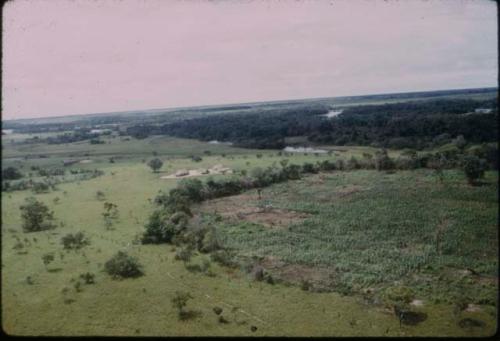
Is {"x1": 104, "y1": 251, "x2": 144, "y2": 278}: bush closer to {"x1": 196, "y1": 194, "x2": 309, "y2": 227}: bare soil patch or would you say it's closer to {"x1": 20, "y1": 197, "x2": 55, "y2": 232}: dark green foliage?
{"x1": 20, "y1": 197, "x2": 55, "y2": 232}: dark green foliage

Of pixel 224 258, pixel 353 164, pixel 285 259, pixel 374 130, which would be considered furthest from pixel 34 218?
pixel 374 130

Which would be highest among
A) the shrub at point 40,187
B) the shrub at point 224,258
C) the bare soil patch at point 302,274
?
the shrub at point 40,187

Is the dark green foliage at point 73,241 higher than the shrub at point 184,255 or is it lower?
higher

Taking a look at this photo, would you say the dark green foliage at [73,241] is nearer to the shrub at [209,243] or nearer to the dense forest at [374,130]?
the shrub at [209,243]

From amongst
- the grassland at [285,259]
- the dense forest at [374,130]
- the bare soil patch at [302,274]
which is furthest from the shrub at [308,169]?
the bare soil patch at [302,274]

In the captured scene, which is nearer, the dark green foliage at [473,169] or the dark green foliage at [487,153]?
the dark green foliage at [473,169]

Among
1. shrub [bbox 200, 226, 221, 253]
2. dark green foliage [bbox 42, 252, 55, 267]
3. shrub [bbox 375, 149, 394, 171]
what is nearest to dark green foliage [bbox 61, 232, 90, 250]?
dark green foliage [bbox 42, 252, 55, 267]

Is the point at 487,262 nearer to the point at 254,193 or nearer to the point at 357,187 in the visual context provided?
the point at 357,187

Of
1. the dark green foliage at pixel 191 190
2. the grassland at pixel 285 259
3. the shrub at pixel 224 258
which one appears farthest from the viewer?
the dark green foliage at pixel 191 190
